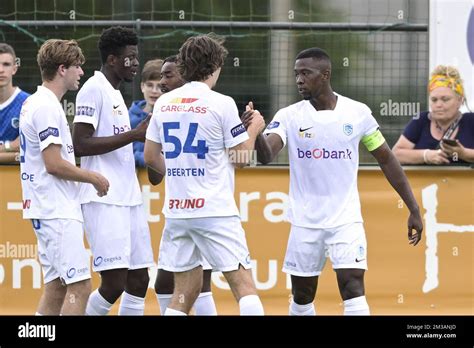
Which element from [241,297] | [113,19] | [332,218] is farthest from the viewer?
[113,19]

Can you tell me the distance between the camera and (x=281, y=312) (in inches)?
423

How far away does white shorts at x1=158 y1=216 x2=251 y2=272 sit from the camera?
8.15m

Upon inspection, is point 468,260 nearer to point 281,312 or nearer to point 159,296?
point 281,312

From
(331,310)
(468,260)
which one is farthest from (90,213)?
(468,260)

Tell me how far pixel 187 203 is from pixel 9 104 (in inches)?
112

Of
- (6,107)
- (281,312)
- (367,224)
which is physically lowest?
(281,312)

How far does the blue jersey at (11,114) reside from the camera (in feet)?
Answer: 34.6

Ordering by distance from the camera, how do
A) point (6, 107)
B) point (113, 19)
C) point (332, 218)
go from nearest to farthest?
point (332, 218) < point (6, 107) < point (113, 19)

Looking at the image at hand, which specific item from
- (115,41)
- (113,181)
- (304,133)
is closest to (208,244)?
(113,181)

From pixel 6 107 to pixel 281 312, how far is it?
267 centimetres

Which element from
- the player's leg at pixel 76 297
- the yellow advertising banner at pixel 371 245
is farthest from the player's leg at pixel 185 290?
the yellow advertising banner at pixel 371 245

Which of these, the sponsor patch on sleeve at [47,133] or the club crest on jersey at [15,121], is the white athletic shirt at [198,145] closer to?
the sponsor patch on sleeve at [47,133]

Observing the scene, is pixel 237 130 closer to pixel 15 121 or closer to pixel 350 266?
pixel 350 266

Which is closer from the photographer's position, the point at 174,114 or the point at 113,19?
the point at 174,114
